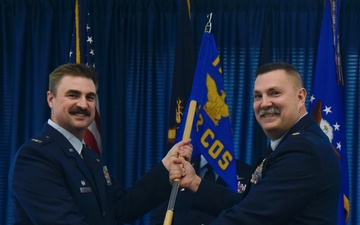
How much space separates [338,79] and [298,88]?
151cm

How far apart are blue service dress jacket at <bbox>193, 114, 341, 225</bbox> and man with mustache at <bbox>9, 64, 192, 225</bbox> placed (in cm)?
61

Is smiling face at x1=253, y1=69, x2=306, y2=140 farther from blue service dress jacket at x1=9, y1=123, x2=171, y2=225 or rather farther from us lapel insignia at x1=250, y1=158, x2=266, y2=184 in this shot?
blue service dress jacket at x1=9, y1=123, x2=171, y2=225

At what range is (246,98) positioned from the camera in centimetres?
420

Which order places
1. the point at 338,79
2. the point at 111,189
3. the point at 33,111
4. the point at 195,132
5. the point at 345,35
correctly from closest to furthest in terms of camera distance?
the point at 111,189 < the point at 195,132 < the point at 338,79 < the point at 345,35 < the point at 33,111

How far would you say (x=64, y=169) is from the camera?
7.47 ft

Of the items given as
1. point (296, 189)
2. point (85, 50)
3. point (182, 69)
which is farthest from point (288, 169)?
point (85, 50)

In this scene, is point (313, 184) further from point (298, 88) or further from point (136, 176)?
point (136, 176)

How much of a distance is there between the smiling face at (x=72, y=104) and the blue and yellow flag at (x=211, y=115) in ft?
2.07

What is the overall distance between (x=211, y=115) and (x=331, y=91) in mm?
1068

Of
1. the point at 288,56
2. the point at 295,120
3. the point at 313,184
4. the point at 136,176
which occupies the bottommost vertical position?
the point at 136,176

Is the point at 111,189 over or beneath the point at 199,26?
beneath

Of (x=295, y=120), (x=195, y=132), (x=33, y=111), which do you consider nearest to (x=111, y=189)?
(x=195, y=132)

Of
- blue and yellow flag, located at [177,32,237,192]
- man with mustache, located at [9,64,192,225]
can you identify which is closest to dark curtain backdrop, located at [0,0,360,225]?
blue and yellow flag, located at [177,32,237,192]

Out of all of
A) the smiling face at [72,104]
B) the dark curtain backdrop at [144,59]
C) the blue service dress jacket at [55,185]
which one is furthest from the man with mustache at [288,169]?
the dark curtain backdrop at [144,59]
